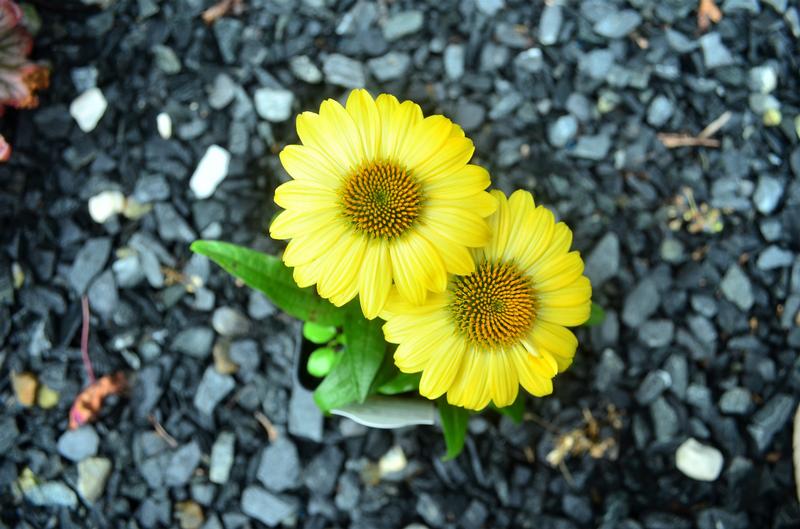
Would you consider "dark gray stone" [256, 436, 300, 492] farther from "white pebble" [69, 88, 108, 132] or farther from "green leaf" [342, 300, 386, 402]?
"white pebble" [69, 88, 108, 132]

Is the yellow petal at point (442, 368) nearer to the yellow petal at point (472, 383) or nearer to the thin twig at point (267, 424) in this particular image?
the yellow petal at point (472, 383)

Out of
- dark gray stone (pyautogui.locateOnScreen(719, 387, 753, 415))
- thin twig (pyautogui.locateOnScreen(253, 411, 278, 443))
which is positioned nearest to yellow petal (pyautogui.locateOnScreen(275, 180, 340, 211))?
thin twig (pyautogui.locateOnScreen(253, 411, 278, 443))

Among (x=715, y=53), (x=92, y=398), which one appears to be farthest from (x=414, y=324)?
(x=715, y=53)

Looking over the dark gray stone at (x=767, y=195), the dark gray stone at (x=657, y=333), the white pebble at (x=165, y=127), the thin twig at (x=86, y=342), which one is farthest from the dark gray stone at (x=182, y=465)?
the dark gray stone at (x=767, y=195)

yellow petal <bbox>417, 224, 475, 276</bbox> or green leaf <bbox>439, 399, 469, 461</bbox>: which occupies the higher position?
yellow petal <bbox>417, 224, 475, 276</bbox>

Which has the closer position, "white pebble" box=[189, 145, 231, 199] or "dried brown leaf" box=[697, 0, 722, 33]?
"white pebble" box=[189, 145, 231, 199]

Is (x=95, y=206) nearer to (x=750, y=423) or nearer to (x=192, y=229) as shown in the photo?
(x=192, y=229)

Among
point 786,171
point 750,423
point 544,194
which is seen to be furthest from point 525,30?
point 750,423
